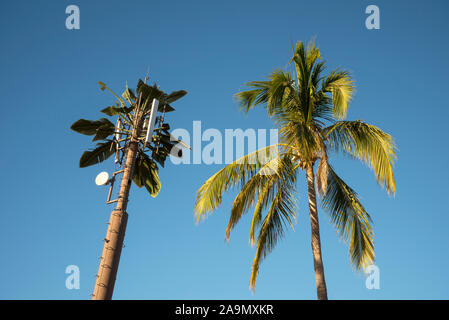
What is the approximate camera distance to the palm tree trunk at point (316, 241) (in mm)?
8344

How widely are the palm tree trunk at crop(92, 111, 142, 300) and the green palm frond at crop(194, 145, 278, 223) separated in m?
2.07

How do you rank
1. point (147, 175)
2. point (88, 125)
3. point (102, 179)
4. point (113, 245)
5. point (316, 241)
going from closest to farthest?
point (316, 241)
point (113, 245)
point (102, 179)
point (88, 125)
point (147, 175)

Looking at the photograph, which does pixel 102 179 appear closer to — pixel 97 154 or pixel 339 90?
pixel 97 154

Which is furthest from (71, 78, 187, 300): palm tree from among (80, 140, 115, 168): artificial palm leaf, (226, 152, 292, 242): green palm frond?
(226, 152, 292, 242): green palm frond

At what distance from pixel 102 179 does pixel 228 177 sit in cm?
377

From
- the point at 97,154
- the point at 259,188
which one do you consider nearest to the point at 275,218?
the point at 259,188

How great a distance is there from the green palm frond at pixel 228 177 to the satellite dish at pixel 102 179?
281 cm

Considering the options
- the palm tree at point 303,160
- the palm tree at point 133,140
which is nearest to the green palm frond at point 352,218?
the palm tree at point 303,160

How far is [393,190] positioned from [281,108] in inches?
149

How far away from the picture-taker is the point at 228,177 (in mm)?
10539

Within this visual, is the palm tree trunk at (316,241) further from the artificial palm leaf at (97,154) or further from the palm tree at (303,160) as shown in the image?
the artificial palm leaf at (97,154)
